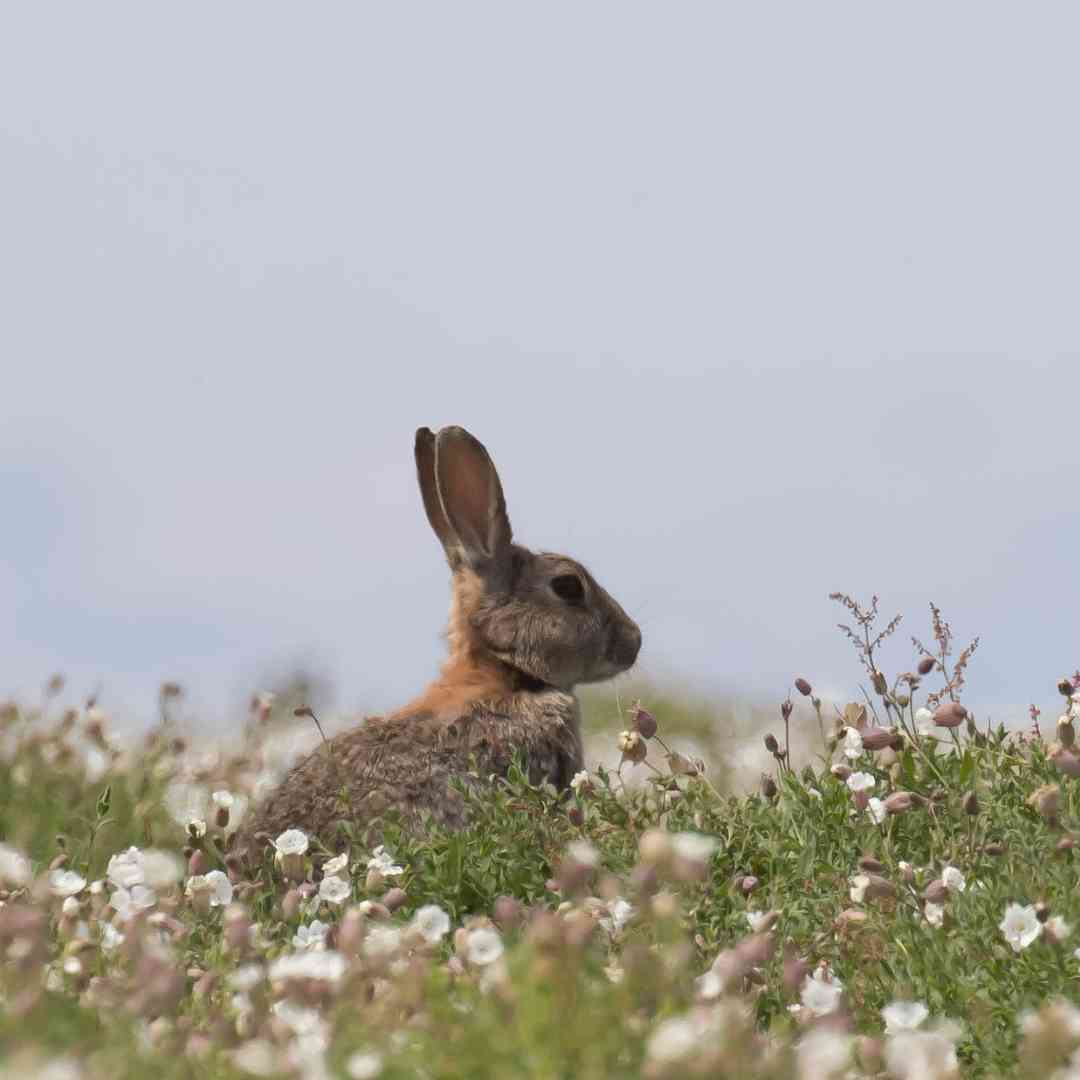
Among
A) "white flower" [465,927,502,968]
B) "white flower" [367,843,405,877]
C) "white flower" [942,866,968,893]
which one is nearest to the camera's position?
"white flower" [465,927,502,968]

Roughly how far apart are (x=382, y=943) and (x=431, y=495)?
583 cm

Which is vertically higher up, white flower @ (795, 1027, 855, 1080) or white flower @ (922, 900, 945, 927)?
white flower @ (922, 900, 945, 927)

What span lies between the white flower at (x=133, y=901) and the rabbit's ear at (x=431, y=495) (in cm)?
463

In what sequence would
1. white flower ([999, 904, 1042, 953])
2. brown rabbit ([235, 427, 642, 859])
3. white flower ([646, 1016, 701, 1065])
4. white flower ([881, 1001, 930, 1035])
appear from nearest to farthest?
white flower ([646, 1016, 701, 1065])
white flower ([881, 1001, 930, 1035])
white flower ([999, 904, 1042, 953])
brown rabbit ([235, 427, 642, 859])

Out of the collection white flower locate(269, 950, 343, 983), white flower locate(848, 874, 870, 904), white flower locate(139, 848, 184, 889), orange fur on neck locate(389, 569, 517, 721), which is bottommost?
white flower locate(269, 950, 343, 983)

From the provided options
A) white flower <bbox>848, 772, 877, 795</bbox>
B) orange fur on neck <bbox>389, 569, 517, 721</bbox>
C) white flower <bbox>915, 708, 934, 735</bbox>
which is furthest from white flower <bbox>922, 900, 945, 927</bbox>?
orange fur on neck <bbox>389, 569, 517, 721</bbox>

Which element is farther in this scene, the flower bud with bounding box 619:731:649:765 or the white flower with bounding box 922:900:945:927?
the flower bud with bounding box 619:731:649:765

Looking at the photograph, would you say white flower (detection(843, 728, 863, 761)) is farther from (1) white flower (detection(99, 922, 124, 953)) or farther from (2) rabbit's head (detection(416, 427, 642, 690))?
(1) white flower (detection(99, 922, 124, 953))

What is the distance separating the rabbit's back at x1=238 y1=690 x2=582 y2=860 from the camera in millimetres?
8938

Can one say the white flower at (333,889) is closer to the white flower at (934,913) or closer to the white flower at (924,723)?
the white flower at (934,913)

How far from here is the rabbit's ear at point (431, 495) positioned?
10.9 meters

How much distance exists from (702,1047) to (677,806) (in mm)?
4381

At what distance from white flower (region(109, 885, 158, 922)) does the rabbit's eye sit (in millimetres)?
4818

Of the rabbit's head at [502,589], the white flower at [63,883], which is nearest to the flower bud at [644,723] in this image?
the white flower at [63,883]
